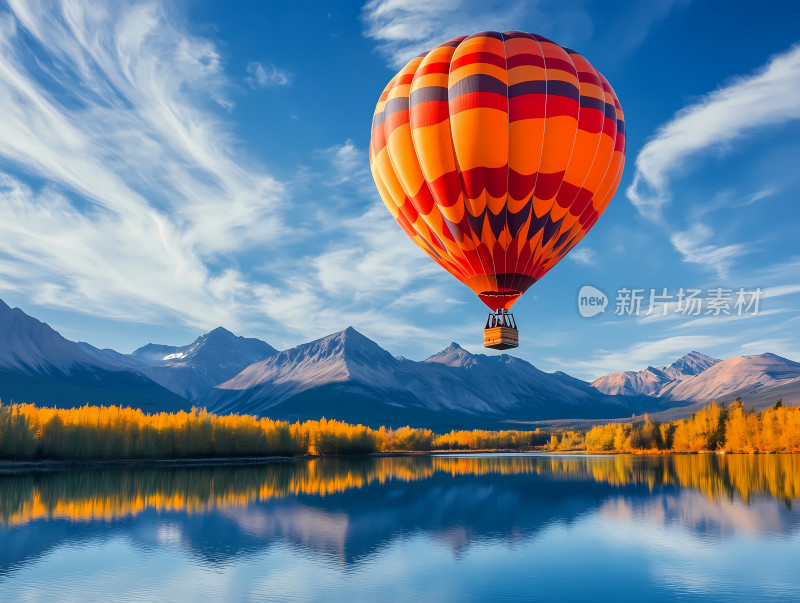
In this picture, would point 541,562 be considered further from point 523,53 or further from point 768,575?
point 523,53

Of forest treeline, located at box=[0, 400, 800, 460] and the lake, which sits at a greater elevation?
forest treeline, located at box=[0, 400, 800, 460]

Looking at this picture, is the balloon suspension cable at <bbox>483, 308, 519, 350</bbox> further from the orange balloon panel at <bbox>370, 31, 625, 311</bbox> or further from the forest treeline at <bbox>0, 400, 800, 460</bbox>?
the forest treeline at <bbox>0, 400, 800, 460</bbox>

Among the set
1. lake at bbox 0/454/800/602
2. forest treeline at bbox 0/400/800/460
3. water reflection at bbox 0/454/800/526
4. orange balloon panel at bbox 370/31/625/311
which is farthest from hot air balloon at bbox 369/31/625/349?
forest treeline at bbox 0/400/800/460

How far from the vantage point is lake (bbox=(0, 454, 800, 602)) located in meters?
32.5

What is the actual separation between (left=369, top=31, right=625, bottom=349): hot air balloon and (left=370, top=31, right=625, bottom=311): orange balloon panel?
6cm

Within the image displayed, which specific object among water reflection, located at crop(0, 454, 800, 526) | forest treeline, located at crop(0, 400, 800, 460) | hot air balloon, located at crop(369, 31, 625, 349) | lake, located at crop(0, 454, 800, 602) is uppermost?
hot air balloon, located at crop(369, 31, 625, 349)

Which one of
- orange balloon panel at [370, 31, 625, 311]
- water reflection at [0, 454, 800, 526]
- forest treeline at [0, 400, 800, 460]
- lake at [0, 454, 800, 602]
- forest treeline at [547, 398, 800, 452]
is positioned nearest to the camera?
lake at [0, 454, 800, 602]

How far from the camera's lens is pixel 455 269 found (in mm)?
36812

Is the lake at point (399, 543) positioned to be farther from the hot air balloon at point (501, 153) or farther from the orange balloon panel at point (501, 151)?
the orange balloon panel at point (501, 151)

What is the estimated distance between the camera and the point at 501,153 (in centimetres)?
3288

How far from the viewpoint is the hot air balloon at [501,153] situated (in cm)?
3300

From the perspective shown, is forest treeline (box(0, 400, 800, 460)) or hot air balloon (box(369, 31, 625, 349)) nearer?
hot air balloon (box(369, 31, 625, 349))

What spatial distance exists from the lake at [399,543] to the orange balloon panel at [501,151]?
15.4m

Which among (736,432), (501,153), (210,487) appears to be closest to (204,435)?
(210,487)
